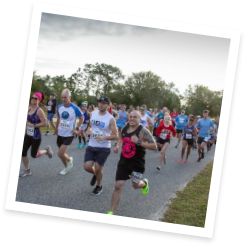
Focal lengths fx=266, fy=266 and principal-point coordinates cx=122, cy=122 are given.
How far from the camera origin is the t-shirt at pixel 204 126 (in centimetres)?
988

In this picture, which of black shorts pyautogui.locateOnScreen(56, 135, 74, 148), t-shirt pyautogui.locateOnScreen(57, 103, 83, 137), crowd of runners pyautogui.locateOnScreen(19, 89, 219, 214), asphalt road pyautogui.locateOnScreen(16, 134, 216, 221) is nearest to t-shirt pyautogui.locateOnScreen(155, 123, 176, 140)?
crowd of runners pyautogui.locateOnScreen(19, 89, 219, 214)

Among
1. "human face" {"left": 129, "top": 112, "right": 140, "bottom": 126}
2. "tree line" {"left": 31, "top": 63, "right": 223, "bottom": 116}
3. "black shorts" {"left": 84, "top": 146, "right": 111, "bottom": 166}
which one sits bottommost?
"black shorts" {"left": 84, "top": 146, "right": 111, "bottom": 166}

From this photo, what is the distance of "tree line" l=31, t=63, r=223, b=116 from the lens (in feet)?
27.3

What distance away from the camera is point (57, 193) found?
17.3 feet

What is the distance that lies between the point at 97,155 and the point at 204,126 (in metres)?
5.82

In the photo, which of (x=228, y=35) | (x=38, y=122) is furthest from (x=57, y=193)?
(x=228, y=35)

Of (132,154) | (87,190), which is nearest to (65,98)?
(87,190)

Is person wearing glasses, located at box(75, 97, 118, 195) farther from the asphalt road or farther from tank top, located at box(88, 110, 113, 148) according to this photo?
the asphalt road

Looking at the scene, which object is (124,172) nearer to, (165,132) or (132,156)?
(132,156)

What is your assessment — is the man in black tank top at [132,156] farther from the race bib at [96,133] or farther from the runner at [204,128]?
the runner at [204,128]

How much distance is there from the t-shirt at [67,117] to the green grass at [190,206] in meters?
2.84

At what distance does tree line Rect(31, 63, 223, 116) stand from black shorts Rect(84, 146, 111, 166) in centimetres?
274

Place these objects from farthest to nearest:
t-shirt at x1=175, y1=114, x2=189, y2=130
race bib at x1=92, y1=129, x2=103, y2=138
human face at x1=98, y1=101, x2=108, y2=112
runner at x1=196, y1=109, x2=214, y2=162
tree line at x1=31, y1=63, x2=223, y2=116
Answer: t-shirt at x1=175, y1=114, x2=189, y2=130, runner at x1=196, y1=109, x2=214, y2=162, tree line at x1=31, y1=63, x2=223, y2=116, race bib at x1=92, y1=129, x2=103, y2=138, human face at x1=98, y1=101, x2=108, y2=112

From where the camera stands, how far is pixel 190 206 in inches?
215
